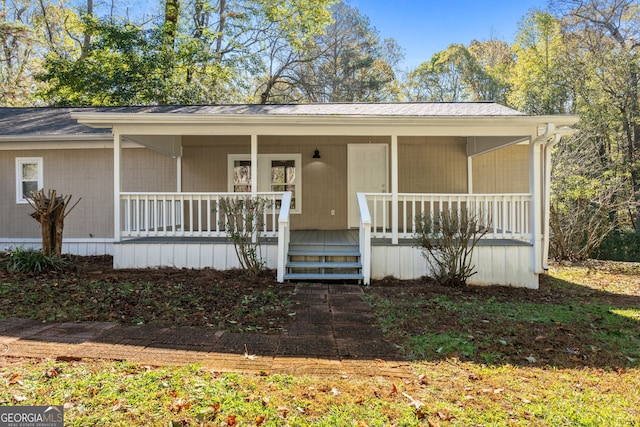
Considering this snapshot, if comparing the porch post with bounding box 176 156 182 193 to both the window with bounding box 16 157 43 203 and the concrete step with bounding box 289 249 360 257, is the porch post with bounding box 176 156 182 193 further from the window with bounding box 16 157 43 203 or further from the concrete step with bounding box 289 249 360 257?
the concrete step with bounding box 289 249 360 257

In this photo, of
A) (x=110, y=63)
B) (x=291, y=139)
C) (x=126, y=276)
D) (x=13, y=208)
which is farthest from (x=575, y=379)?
(x=110, y=63)

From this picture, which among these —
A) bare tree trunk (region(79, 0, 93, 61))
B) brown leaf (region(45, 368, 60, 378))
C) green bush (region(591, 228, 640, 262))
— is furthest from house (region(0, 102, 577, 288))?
bare tree trunk (region(79, 0, 93, 61))

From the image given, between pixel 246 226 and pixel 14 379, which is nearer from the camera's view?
pixel 14 379

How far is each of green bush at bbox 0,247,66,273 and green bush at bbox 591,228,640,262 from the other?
16382mm

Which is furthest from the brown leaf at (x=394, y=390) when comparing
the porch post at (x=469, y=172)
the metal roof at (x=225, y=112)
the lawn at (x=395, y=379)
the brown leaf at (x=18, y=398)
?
the porch post at (x=469, y=172)

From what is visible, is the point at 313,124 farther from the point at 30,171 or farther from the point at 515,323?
the point at 30,171

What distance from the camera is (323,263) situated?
19.8ft

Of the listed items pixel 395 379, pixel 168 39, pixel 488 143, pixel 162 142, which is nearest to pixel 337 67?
pixel 168 39

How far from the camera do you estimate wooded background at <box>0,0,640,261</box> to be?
13.7 metres

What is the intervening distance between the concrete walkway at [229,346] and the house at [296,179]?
87.3 inches

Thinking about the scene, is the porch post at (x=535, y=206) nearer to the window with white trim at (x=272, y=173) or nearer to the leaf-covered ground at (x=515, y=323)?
the leaf-covered ground at (x=515, y=323)

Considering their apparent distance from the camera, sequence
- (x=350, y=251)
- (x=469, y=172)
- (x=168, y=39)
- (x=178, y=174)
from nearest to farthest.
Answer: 1. (x=350, y=251)
2. (x=178, y=174)
3. (x=469, y=172)
4. (x=168, y=39)
